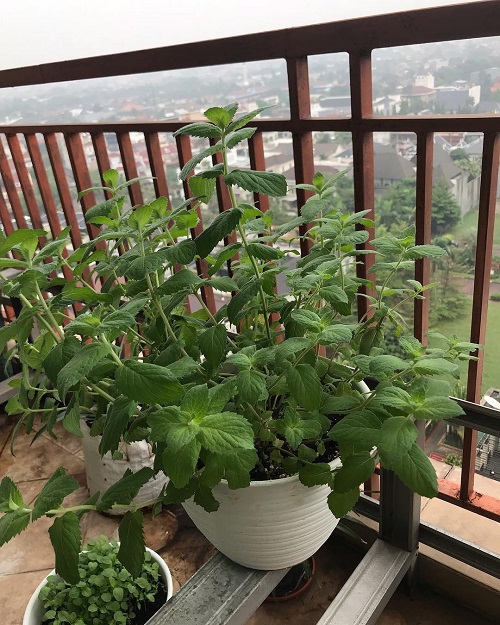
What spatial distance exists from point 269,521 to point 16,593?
1.07 metres

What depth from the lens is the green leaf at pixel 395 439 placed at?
709 millimetres

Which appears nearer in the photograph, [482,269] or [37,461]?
[482,269]

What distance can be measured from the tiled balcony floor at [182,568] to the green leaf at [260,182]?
47.4 inches

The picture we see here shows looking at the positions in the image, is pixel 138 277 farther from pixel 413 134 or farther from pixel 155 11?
pixel 155 11

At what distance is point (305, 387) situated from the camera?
0.79 m

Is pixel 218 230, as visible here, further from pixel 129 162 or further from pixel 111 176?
pixel 129 162

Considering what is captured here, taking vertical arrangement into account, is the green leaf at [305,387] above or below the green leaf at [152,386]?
below

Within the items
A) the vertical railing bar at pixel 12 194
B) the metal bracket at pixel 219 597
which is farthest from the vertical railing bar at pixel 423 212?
the vertical railing bar at pixel 12 194

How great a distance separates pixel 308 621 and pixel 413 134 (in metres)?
1.24

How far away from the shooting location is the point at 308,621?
1.45m

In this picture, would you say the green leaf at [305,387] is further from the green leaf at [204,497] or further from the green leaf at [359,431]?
the green leaf at [204,497]

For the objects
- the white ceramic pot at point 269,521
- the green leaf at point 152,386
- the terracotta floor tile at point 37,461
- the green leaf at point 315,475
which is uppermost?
the green leaf at point 152,386

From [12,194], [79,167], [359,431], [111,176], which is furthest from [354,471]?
[12,194]

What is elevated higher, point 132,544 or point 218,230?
point 218,230
